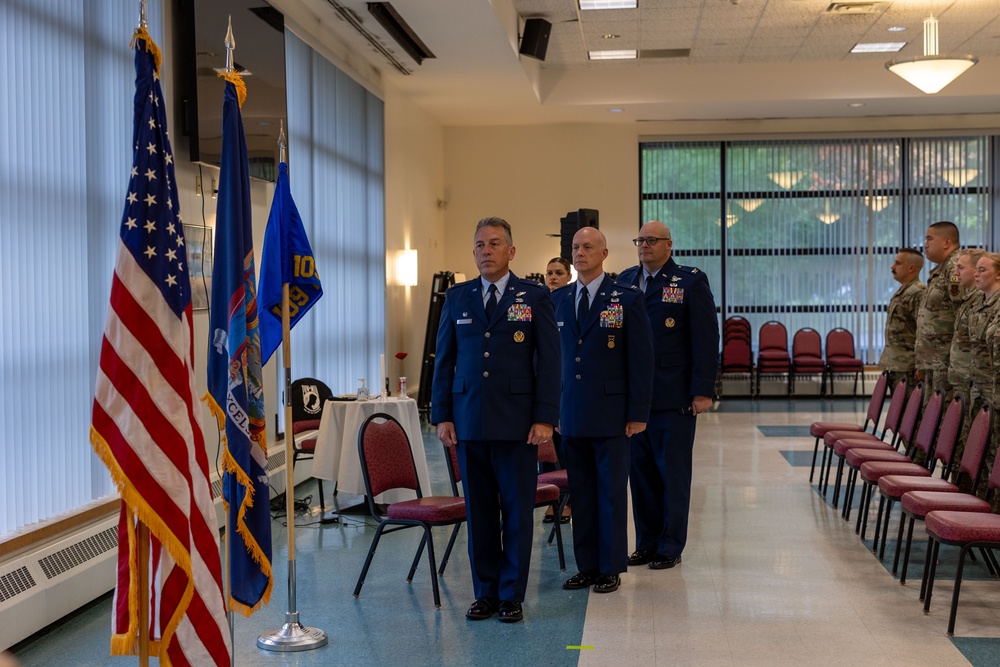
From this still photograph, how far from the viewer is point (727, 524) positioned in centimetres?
678

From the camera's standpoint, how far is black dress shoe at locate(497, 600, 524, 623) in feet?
15.1

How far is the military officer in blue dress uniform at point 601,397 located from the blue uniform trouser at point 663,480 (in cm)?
56

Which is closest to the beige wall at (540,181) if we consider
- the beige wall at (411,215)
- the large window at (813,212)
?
the beige wall at (411,215)

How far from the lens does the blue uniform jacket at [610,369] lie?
16.3ft

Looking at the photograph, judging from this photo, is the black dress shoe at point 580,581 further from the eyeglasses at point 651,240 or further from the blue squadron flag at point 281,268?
the blue squadron flag at point 281,268

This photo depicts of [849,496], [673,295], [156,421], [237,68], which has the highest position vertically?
[237,68]

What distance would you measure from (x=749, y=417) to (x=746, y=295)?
327 cm

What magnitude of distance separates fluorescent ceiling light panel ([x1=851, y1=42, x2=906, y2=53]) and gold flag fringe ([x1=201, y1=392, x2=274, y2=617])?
442 inches

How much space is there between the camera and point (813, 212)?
15.7 metres

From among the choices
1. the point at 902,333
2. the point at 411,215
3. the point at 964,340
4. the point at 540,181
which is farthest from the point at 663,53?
the point at 964,340

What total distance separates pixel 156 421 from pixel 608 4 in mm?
8738

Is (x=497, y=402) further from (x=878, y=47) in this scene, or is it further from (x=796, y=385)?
(x=796, y=385)

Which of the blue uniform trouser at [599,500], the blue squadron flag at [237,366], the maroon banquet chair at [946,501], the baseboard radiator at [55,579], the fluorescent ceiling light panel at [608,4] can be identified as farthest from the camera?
the fluorescent ceiling light panel at [608,4]

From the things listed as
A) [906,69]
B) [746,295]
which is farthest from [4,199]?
[746,295]
